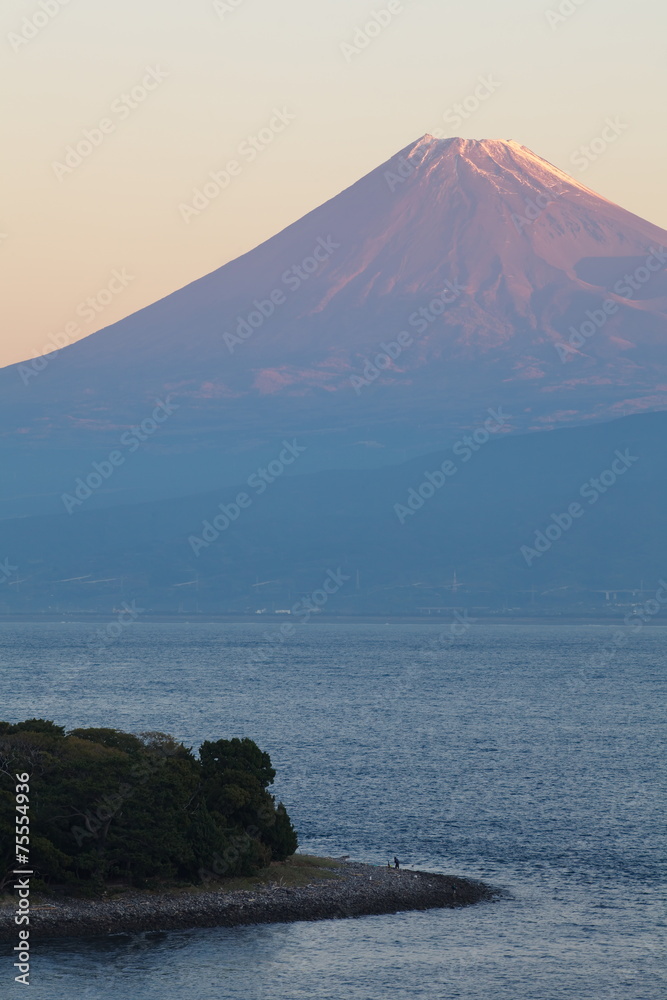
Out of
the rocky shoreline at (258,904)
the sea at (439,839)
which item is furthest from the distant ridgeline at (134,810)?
the sea at (439,839)

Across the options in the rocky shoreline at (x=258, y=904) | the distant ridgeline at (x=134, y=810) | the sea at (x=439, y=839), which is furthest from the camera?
the distant ridgeline at (x=134, y=810)

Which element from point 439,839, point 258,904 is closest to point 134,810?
point 258,904

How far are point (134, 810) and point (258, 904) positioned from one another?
19.9 ft

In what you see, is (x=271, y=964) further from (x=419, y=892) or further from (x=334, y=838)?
(x=334, y=838)

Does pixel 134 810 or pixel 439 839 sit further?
pixel 439 839

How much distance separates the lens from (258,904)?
52844 mm

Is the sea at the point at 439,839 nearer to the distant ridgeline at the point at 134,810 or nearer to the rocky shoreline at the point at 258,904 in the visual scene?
the rocky shoreline at the point at 258,904

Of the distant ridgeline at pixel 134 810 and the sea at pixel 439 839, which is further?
the distant ridgeline at pixel 134 810

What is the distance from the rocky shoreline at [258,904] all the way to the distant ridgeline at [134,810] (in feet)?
3.96

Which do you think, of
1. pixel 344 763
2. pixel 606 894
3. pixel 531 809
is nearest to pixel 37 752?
pixel 606 894

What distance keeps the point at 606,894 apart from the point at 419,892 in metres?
7.93

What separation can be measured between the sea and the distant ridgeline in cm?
364

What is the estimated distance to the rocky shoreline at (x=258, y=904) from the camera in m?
49.7

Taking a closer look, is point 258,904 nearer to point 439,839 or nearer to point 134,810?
point 134,810
